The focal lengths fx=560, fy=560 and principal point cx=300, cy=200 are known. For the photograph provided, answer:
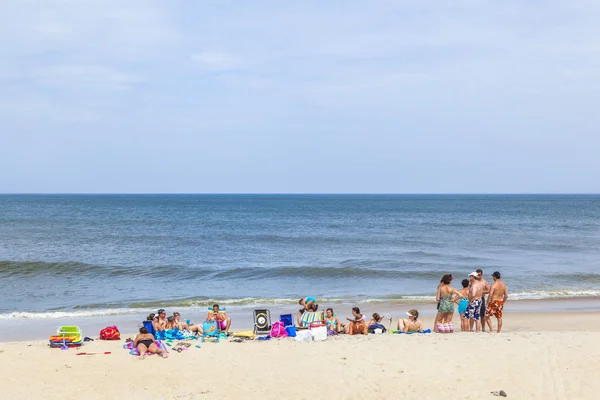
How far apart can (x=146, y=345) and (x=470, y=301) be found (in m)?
6.76

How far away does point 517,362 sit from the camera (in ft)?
30.9

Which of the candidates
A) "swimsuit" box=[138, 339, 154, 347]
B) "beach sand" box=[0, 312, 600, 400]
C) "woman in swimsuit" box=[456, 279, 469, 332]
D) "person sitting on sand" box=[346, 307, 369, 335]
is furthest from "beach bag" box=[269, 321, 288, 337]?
"woman in swimsuit" box=[456, 279, 469, 332]

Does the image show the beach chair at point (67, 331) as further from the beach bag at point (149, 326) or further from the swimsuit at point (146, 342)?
the swimsuit at point (146, 342)

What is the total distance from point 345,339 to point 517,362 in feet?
11.1

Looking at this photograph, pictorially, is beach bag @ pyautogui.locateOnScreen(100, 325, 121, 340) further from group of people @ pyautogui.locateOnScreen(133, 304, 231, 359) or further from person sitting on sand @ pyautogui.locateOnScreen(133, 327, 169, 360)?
person sitting on sand @ pyautogui.locateOnScreen(133, 327, 169, 360)

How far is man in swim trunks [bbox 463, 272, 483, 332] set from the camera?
11.8 meters

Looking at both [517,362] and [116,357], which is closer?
[517,362]

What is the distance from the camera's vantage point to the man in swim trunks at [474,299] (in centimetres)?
1177

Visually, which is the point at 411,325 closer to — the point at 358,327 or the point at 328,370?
the point at 358,327

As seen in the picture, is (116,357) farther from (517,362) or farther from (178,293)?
(178,293)

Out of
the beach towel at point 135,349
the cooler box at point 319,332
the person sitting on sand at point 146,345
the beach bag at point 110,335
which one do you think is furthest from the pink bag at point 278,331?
the beach bag at point 110,335

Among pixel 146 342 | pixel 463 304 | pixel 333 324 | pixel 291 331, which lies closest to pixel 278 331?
pixel 291 331

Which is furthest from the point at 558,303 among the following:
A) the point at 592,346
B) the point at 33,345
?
the point at 33,345

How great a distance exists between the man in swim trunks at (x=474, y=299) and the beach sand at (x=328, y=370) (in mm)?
719
